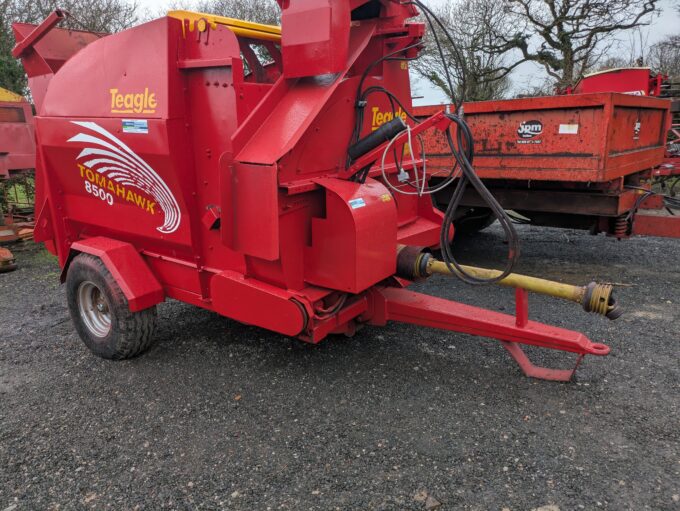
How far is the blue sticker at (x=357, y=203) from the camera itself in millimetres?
2711

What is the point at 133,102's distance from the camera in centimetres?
310

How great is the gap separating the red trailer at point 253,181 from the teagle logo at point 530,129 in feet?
4.56

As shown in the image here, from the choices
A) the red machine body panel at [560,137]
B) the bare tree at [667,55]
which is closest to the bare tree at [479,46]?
the bare tree at [667,55]

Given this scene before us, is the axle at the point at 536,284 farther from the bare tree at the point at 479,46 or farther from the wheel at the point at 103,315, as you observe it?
the bare tree at the point at 479,46

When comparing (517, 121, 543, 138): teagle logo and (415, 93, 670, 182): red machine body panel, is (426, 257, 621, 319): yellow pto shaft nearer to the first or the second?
(415, 93, 670, 182): red machine body panel

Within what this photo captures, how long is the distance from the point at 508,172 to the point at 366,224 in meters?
2.39

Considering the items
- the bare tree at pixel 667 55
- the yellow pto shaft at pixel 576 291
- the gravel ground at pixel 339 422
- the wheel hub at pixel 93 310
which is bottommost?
the gravel ground at pixel 339 422

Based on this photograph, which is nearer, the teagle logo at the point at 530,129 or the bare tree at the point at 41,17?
the teagle logo at the point at 530,129

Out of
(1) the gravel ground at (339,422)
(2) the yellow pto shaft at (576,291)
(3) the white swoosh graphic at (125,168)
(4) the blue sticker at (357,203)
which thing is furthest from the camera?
(3) the white swoosh graphic at (125,168)

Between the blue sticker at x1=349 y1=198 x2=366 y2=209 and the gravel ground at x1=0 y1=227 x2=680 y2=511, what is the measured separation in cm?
111

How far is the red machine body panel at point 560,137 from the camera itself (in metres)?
4.12

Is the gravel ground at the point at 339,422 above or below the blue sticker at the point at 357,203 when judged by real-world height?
below

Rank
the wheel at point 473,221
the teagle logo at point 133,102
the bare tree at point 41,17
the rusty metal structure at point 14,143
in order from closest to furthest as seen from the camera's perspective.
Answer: the teagle logo at point 133,102, the wheel at point 473,221, the rusty metal structure at point 14,143, the bare tree at point 41,17

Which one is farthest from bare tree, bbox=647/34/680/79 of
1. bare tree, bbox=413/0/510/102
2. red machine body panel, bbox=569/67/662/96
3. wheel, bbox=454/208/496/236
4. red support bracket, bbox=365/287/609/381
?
red support bracket, bbox=365/287/609/381
